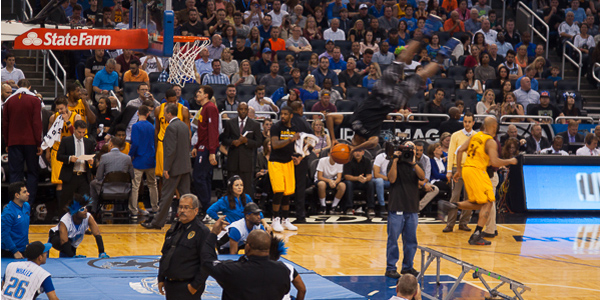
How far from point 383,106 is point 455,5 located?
1435 centimetres

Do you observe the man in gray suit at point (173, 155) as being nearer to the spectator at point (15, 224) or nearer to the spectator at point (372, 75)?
the spectator at point (15, 224)

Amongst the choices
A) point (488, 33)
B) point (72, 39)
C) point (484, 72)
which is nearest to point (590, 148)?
point (484, 72)

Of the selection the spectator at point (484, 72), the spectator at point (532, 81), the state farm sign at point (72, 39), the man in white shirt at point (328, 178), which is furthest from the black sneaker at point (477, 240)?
→ the spectator at point (484, 72)

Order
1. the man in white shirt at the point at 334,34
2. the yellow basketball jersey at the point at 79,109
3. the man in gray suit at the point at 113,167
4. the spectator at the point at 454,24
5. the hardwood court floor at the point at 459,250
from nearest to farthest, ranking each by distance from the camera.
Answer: the hardwood court floor at the point at 459,250, the man in gray suit at the point at 113,167, the yellow basketball jersey at the point at 79,109, the man in white shirt at the point at 334,34, the spectator at the point at 454,24

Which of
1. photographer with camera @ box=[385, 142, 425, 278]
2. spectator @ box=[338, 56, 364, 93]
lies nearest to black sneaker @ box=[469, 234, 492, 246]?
photographer with camera @ box=[385, 142, 425, 278]

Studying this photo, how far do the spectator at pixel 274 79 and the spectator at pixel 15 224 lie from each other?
832 cm

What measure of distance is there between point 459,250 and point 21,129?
7300 mm

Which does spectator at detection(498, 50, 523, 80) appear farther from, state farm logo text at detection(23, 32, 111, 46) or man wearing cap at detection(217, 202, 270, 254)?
state farm logo text at detection(23, 32, 111, 46)

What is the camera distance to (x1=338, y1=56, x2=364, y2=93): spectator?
18.0 meters

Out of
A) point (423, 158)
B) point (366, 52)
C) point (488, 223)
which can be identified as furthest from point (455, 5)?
point (488, 223)

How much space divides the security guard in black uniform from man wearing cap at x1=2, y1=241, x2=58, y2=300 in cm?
110

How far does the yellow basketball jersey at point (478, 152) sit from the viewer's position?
39.2 ft

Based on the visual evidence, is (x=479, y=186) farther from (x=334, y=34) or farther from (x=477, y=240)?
(x=334, y=34)

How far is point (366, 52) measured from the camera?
18750 millimetres
